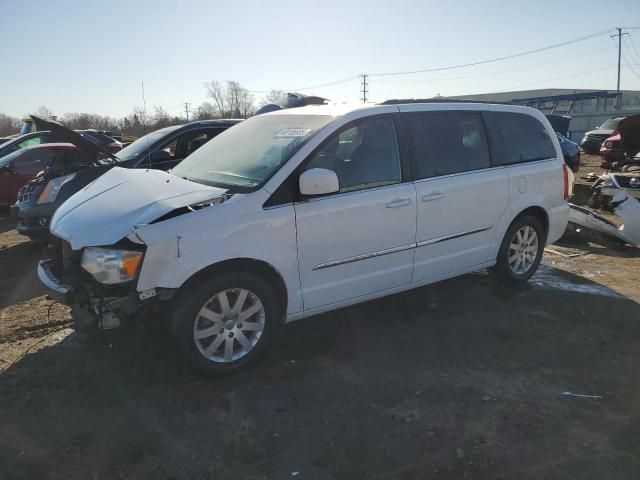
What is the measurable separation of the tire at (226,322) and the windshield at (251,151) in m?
0.74

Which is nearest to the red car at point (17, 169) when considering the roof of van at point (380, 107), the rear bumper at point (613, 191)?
the roof of van at point (380, 107)

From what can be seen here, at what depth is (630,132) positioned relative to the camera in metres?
11.0

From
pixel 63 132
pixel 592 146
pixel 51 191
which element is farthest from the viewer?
pixel 592 146

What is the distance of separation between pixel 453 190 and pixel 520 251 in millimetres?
1376

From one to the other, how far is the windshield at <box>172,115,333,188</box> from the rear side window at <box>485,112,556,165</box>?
1909mm

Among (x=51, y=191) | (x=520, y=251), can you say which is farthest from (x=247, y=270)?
(x=51, y=191)

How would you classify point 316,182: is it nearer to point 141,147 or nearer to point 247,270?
point 247,270

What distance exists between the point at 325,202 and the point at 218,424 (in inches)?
65.3

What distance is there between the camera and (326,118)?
3.97 metres

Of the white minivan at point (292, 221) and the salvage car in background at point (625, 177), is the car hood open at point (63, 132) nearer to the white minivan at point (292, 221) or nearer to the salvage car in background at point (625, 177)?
the white minivan at point (292, 221)

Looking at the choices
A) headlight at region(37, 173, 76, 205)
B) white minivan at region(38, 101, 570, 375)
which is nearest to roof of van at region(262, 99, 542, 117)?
white minivan at region(38, 101, 570, 375)

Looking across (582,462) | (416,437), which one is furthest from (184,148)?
(582,462)

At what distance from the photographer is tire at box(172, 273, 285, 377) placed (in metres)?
3.31

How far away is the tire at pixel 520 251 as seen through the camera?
16.8 ft
